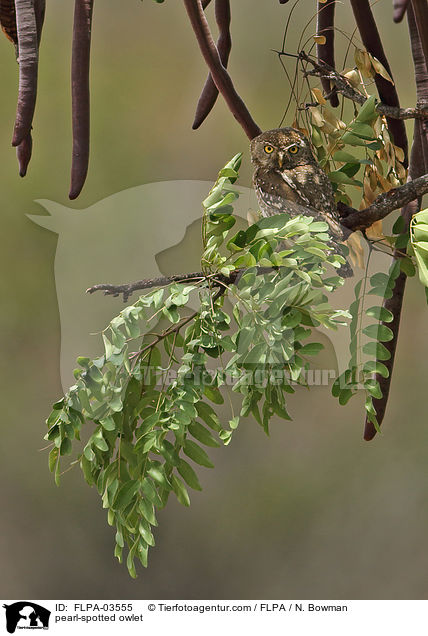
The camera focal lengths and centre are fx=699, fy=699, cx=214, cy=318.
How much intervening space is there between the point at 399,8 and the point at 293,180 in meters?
0.25

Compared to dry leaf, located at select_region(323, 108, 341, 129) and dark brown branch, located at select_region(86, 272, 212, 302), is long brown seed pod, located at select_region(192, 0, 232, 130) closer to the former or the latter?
dry leaf, located at select_region(323, 108, 341, 129)

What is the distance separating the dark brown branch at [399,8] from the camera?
0.82 meters

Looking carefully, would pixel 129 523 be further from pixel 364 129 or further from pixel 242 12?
pixel 242 12

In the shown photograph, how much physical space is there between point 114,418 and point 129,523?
4.4 inches

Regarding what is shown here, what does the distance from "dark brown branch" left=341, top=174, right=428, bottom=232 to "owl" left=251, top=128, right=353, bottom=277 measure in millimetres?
27

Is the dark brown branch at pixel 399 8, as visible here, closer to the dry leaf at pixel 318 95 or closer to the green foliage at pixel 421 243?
the dry leaf at pixel 318 95

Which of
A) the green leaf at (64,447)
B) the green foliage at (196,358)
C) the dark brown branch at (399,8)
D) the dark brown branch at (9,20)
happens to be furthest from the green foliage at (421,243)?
the dark brown branch at (9,20)

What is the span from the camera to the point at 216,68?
2.84 ft
